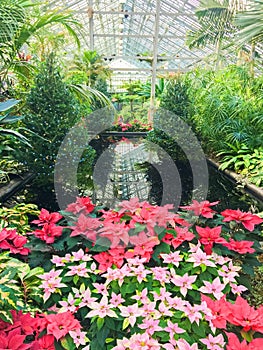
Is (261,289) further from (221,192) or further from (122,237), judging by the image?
(221,192)

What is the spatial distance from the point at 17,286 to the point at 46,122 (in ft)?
8.98

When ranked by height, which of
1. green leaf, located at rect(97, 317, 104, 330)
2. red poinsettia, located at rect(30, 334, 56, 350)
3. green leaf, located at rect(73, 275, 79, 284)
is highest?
green leaf, located at rect(73, 275, 79, 284)

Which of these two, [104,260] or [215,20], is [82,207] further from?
[215,20]

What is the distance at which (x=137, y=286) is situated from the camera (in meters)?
1.40

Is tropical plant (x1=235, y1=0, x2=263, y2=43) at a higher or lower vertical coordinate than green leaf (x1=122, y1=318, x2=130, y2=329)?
higher

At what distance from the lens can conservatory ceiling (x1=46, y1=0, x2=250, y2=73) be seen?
1072 centimetres

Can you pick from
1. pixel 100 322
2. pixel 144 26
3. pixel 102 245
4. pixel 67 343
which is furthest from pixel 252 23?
pixel 144 26

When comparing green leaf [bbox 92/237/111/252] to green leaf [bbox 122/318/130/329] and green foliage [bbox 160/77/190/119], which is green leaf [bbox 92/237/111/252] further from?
green foliage [bbox 160/77/190/119]

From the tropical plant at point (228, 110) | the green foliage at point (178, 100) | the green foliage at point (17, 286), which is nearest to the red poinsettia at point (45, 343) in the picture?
the green foliage at point (17, 286)

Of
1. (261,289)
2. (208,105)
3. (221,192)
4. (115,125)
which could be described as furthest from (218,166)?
(115,125)

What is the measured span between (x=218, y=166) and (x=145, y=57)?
7255 mm

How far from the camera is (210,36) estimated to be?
987 centimetres

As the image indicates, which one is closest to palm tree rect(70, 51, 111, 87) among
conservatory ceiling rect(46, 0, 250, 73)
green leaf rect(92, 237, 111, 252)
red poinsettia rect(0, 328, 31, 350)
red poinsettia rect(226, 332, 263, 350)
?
conservatory ceiling rect(46, 0, 250, 73)

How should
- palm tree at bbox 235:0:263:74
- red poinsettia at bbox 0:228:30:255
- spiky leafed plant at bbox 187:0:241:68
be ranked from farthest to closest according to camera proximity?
1. spiky leafed plant at bbox 187:0:241:68
2. palm tree at bbox 235:0:263:74
3. red poinsettia at bbox 0:228:30:255
